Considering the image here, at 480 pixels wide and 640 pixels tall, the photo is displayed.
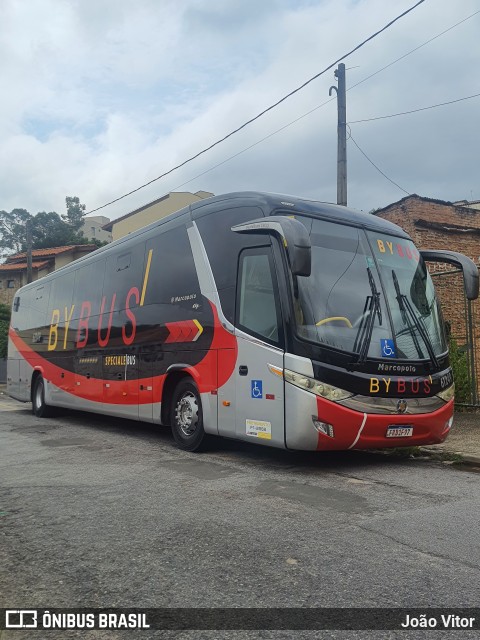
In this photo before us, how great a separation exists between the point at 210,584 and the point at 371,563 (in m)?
1.04

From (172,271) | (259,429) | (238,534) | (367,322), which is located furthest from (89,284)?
(238,534)

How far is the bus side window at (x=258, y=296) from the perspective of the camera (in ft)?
23.4

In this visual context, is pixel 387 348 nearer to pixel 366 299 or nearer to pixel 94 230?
pixel 366 299

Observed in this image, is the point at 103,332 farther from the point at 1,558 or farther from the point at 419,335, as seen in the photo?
the point at 1,558

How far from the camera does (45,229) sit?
2751 inches

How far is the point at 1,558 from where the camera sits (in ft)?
13.6

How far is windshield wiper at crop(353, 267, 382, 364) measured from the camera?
6.91 metres

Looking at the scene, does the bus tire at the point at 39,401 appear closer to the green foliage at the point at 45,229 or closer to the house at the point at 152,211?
the house at the point at 152,211

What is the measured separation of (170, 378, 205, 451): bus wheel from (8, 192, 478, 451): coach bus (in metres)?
0.02

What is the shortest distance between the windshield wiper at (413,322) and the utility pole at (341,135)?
6566 millimetres

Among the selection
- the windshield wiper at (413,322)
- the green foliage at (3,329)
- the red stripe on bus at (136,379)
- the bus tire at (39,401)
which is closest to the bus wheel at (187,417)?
the red stripe on bus at (136,379)

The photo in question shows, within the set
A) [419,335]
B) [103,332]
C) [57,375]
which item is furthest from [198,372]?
[57,375]

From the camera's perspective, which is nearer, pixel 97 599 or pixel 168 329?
pixel 97 599

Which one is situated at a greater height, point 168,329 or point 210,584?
point 168,329
